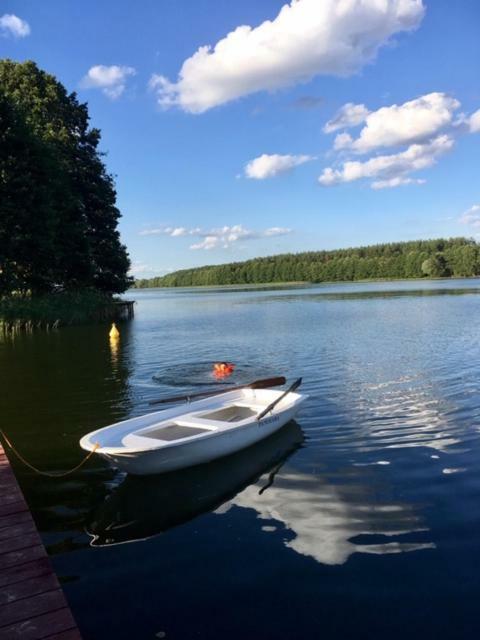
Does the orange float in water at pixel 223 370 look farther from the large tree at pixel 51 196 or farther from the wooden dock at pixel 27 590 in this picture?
the large tree at pixel 51 196

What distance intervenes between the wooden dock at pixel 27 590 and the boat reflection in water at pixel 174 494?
Answer: 1.12 meters

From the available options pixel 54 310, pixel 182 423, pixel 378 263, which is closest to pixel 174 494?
pixel 182 423

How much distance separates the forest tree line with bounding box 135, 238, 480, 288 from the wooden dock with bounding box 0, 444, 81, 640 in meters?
146

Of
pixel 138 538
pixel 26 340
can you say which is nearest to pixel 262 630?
pixel 138 538

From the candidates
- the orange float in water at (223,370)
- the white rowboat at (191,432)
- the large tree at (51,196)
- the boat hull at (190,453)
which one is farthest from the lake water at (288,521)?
the large tree at (51,196)

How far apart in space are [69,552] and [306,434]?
584 cm

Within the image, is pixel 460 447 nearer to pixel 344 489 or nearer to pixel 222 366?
pixel 344 489

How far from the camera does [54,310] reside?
120ft

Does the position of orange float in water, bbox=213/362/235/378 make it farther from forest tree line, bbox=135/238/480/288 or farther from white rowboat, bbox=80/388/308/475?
forest tree line, bbox=135/238/480/288

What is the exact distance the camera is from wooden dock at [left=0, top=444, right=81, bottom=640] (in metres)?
3.99

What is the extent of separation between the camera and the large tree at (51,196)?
32750mm

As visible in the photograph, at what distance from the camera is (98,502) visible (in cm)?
770

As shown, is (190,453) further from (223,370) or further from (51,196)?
(51,196)

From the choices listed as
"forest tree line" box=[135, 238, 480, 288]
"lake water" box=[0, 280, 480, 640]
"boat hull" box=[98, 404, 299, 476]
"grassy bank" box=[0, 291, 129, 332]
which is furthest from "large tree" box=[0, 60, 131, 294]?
"forest tree line" box=[135, 238, 480, 288]
